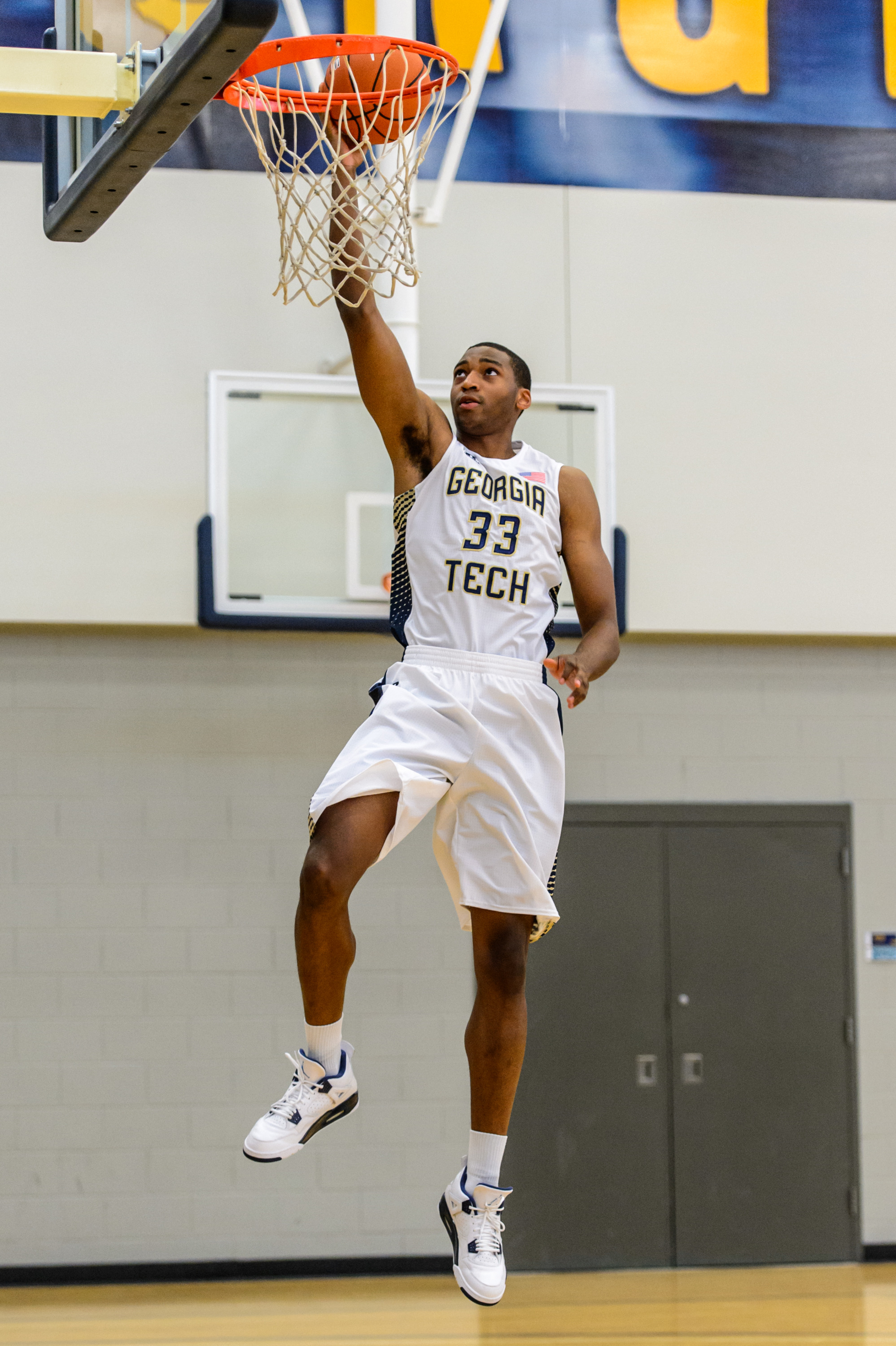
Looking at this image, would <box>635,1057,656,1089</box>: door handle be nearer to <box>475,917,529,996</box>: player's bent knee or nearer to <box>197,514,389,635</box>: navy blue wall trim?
<box>197,514,389,635</box>: navy blue wall trim

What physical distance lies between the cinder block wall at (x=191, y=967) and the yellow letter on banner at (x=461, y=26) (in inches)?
109

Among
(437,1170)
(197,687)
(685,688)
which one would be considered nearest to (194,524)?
(197,687)

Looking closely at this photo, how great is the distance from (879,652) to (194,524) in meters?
3.43

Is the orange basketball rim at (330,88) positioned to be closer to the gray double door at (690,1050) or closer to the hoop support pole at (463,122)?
the hoop support pole at (463,122)

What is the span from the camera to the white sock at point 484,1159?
11.5ft

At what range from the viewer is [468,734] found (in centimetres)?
345

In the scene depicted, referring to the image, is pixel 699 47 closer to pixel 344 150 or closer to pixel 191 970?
pixel 344 150

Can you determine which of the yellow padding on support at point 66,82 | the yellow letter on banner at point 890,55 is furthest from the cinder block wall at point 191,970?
the yellow padding on support at point 66,82

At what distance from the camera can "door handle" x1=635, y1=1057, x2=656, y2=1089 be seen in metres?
7.22

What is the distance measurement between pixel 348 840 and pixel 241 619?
3004 millimetres

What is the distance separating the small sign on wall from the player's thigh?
4742 mm

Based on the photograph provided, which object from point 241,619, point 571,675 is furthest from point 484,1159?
point 241,619

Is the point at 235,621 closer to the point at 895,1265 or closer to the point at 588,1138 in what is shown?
the point at 588,1138

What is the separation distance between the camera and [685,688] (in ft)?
24.3
